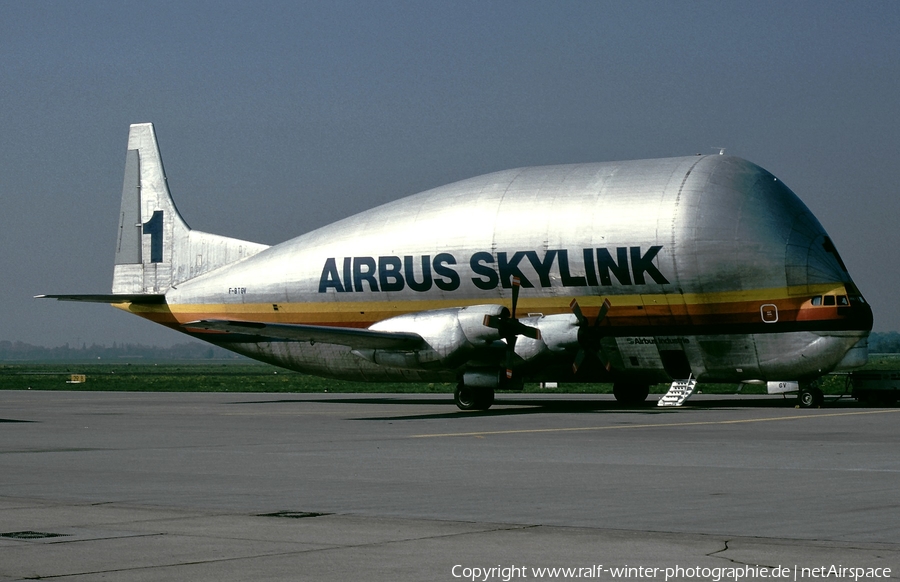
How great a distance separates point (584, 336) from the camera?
39906 mm

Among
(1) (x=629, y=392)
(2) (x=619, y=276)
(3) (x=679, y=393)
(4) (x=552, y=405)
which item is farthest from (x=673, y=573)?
(1) (x=629, y=392)

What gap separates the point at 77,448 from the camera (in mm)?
24734

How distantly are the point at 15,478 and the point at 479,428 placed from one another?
593 inches

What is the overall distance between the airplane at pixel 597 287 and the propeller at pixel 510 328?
0.07 meters

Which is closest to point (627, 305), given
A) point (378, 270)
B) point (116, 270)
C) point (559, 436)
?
point (378, 270)

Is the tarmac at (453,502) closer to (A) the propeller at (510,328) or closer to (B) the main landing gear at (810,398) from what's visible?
(A) the propeller at (510,328)

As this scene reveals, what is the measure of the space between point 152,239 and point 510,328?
2146cm

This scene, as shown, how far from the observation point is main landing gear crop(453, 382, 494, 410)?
1599 inches

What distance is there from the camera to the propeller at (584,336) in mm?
39844

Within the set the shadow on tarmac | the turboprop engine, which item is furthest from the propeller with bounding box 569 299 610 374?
the shadow on tarmac

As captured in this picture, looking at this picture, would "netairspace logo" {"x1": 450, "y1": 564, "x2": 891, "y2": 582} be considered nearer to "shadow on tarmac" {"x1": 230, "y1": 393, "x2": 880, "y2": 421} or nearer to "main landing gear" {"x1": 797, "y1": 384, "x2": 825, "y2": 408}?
"shadow on tarmac" {"x1": 230, "y1": 393, "x2": 880, "y2": 421}

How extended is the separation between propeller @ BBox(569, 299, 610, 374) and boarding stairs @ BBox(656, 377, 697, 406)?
2379 millimetres

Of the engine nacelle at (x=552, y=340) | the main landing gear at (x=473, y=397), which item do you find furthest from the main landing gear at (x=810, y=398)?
the main landing gear at (x=473, y=397)

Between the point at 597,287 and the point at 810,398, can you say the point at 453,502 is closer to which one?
the point at 597,287
